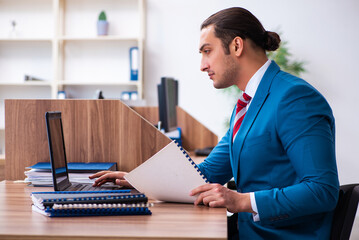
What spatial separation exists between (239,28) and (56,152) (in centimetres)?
72

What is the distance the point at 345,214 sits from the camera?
127 centimetres

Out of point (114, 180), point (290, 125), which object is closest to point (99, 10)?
point (114, 180)

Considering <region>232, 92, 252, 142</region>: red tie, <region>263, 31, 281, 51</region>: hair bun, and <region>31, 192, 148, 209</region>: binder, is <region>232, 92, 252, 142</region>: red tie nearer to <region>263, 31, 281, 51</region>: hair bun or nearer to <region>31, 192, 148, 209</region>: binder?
<region>263, 31, 281, 51</region>: hair bun

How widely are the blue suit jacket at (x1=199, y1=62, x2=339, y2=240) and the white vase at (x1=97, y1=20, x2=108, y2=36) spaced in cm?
348

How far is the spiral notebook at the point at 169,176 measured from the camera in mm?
1232

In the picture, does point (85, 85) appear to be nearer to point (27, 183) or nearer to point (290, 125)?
point (27, 183)

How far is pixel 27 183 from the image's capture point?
1692 mm

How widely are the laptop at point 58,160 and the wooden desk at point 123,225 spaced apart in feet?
0.51

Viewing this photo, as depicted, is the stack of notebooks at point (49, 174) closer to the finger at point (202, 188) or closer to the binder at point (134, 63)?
the finger at point (202, 188)

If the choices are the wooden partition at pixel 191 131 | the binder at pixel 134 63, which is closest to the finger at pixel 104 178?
the wooden partition at pixel 191 131

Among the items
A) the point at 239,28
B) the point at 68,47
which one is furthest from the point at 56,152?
the point at 68,47

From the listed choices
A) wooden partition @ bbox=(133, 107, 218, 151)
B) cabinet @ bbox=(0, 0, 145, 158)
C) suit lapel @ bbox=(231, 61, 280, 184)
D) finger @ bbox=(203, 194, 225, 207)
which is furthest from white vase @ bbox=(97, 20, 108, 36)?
finger @ bbox=(203, 194, 225, 207)

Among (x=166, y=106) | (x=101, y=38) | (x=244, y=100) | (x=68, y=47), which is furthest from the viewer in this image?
(x=68, y=47)

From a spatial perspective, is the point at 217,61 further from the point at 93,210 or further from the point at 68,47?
the point at 68,47
